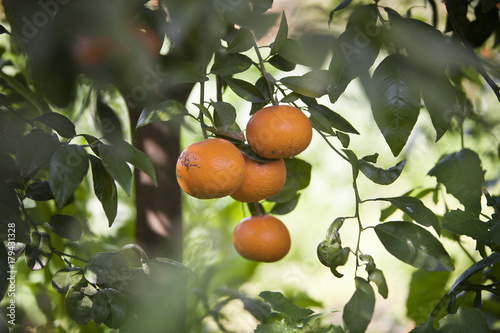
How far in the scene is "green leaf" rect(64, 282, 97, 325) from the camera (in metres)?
0.53

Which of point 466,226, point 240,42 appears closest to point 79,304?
point 240,42

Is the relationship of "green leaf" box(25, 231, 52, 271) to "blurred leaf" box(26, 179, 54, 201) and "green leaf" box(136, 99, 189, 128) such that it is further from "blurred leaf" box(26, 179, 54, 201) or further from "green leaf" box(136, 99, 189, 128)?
"green leaf" box(136, 99, 189, 128)

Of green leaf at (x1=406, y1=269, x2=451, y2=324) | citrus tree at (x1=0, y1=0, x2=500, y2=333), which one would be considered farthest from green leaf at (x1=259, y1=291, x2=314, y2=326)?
green leaf at (x1=406, y1=269, x2=451, y2=324)

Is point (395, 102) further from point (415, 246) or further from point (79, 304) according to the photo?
point (79, 304)

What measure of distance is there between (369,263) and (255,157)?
18cm

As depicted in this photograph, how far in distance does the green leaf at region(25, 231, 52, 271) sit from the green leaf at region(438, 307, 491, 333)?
19.1 inches

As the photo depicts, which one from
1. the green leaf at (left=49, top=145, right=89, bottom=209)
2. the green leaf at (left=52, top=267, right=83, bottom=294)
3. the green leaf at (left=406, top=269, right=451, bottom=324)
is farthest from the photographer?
the green leaf at (left=406, top=269, right=451, bottom=324)

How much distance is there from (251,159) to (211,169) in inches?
3.6

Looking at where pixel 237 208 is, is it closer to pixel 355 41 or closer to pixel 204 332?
pixel 204 332

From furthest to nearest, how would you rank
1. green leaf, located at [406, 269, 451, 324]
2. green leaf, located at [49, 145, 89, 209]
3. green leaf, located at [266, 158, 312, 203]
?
green leaf, located at [406, 269, 451, 324] → green leaf, located at [266, 158, 312, 203] → green leaf, located at [49, 145, 89, 209]

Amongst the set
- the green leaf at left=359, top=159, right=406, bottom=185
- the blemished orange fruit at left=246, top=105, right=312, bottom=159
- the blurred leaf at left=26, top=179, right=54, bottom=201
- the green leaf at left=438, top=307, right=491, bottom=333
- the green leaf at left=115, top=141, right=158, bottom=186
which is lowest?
the green leaf at left=438, top=307, right=491, bottom=333

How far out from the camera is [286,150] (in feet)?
1.69

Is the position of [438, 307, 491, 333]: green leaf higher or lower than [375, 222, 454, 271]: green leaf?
lower

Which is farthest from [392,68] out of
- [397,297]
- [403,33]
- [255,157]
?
[397,297]
